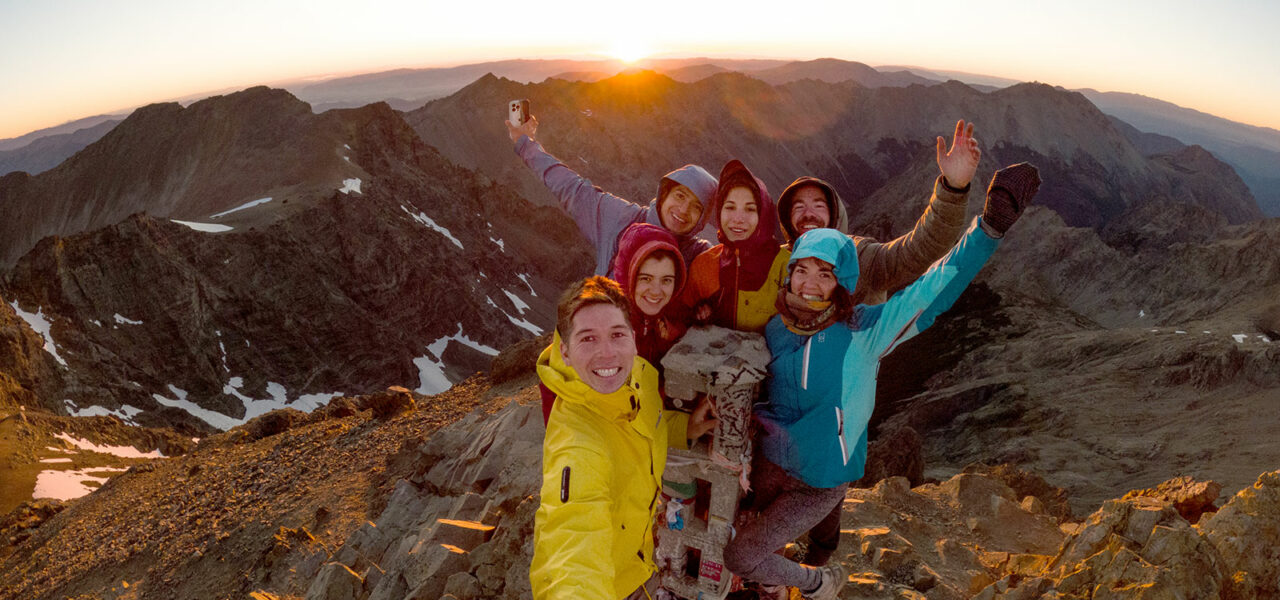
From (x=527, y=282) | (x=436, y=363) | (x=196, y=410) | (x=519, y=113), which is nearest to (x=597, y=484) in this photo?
(x=519, y=113)

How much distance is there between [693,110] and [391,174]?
86236mm

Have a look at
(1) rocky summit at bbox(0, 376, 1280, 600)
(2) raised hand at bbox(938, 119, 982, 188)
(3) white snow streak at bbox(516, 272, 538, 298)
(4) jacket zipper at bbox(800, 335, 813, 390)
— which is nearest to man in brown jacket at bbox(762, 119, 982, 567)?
(2) raised hand at bbox(938, 119, 982, 188)

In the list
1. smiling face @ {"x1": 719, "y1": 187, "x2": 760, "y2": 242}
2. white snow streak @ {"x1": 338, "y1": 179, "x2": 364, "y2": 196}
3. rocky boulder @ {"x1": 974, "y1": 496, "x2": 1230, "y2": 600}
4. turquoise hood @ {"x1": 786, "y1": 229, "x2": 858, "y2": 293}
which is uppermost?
smiling face @ {"x1": 719, "y1": 187, "x2": 760, "y2": 242}

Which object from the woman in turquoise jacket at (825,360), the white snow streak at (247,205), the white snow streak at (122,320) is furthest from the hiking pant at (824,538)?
the white snow streak at (247,205)

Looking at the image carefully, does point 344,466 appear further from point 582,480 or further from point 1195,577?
point 1195,577

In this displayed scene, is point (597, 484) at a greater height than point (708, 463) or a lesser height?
greater

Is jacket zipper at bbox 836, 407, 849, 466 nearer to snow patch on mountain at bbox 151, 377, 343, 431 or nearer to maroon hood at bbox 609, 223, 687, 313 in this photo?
maroon hood at bbox 609, 223, 687, 313

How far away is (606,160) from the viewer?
122938 millimetres

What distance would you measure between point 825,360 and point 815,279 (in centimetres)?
57

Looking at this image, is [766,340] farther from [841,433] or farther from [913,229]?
[913,229]

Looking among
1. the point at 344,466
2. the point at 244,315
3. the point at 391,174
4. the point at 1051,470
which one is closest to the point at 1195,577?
the point at 344,466

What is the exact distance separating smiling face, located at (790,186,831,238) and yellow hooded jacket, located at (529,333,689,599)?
1.68m

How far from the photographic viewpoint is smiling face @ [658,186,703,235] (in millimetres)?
5344

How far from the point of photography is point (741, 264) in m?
4.73
